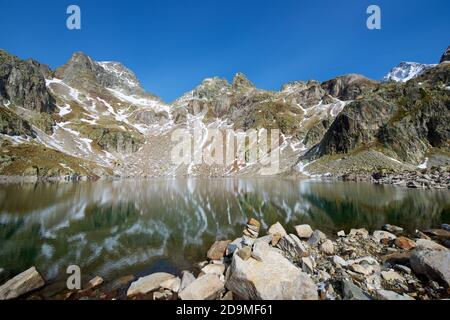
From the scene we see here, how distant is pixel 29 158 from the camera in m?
132

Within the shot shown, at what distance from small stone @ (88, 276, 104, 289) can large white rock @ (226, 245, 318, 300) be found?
786 cm

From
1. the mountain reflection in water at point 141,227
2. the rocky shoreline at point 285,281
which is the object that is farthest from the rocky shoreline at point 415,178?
the rocky shoreline at point 285,281

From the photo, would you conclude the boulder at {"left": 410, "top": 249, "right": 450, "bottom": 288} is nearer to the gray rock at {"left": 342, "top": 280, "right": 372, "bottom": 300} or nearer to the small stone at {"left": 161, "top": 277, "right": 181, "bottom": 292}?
the gray rock at {"left": 342, "top": 280, "right": 372, "bottom": 300}

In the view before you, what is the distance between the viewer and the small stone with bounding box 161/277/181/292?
1338 cm

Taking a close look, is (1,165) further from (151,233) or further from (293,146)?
(293,146)

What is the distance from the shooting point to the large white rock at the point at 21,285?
12688 millimetres

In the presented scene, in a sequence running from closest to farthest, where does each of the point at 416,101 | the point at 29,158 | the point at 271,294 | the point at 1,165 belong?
the point at 271,294
the point at 1,165
the point at 29,158
the point at 416,101

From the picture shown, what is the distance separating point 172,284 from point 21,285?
808cm

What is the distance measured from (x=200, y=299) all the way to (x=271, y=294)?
11.1ft

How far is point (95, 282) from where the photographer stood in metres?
14.5

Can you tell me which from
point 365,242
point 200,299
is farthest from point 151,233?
point 365,242

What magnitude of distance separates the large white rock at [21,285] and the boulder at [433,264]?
70.2 ft

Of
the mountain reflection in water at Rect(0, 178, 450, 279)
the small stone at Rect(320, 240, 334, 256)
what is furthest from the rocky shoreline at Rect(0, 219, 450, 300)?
the mountain reflection in water at Rect(0, 178, 450, 279)

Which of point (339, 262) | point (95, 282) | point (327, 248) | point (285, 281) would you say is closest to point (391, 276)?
point (339, 262)
